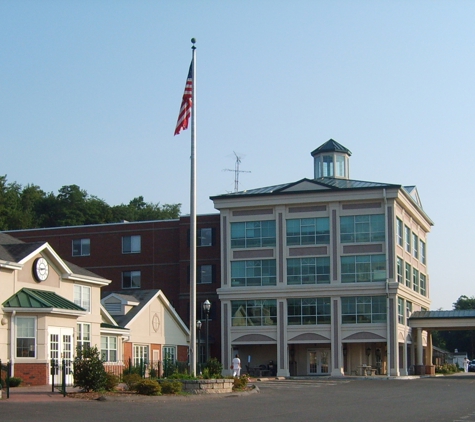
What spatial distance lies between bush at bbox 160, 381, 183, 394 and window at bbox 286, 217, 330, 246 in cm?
3617

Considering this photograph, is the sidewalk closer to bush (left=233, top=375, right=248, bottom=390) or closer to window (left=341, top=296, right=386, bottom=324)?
bush (left=233, top=375, right=248, bottom=390)

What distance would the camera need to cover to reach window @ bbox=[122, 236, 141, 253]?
7088cm

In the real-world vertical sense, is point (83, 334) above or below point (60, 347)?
above

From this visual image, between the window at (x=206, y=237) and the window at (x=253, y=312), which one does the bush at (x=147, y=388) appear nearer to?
the window at (x=253, y=312)

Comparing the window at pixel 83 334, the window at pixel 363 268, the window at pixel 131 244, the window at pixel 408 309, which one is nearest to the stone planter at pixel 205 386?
the window at pixel 83 334

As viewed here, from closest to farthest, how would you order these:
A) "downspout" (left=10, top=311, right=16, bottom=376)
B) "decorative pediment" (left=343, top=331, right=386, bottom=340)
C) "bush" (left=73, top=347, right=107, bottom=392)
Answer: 1. "bush" (left=73, top=347, right=107, bottom=392)
2. "downspout" (left=10, top=311, right=16, bottom=376)
3. "decorative pediment" (left=343, top=331, right=386, bottom=340)

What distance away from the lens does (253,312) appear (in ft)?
213

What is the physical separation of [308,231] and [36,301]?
32869mm

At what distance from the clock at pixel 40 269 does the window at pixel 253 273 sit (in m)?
29.5

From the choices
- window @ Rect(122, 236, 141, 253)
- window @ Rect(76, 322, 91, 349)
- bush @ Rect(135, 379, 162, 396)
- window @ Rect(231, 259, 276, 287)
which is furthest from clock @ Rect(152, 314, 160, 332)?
bush @ Rect(135, 379, 162, 396)

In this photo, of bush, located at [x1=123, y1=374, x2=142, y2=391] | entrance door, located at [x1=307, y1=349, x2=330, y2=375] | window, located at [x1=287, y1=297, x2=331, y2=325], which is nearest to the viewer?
bush, located at [x1=123, y1=374, x2=142, y2=391]

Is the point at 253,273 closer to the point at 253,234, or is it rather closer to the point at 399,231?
the point at 253,234

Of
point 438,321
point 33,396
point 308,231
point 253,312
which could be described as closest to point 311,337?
point 253,312

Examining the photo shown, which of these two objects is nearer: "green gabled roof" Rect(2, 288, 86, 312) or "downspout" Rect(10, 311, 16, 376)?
"downspout" Rect(10, 311, 16, 376)
